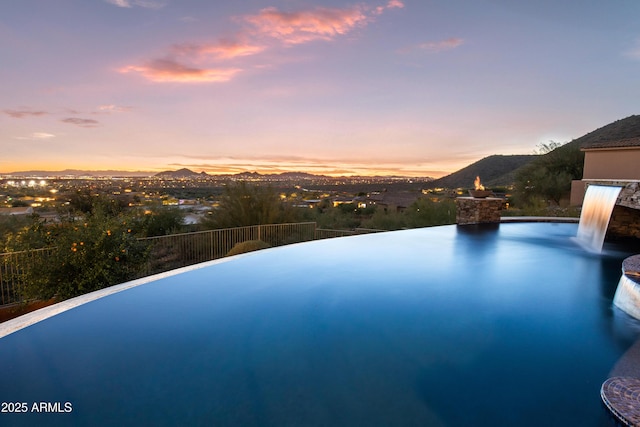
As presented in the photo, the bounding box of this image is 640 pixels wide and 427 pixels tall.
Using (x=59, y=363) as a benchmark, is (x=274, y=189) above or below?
above

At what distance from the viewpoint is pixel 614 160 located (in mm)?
16375

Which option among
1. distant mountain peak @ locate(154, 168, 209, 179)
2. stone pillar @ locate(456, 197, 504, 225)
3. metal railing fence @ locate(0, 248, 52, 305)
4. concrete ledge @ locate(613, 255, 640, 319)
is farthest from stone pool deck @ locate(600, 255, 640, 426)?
distant mountain peak @ locate(154, 168, 209, 179)

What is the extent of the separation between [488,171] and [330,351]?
175 ft

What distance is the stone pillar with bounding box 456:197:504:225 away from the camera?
38.5 ft

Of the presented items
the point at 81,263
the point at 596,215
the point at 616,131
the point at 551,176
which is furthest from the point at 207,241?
the point at 616,131

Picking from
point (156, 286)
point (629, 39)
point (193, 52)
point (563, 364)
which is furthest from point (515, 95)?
point (156, 286)

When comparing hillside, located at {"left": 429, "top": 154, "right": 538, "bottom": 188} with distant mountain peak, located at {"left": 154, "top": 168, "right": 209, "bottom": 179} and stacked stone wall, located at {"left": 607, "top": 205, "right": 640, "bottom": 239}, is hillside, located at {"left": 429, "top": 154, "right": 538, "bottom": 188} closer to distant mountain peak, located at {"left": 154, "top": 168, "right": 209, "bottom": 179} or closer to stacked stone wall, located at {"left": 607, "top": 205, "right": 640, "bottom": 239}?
distant mountain peak, located at {"left": 154, "top": 168, "right": 209, "bottom": 179}

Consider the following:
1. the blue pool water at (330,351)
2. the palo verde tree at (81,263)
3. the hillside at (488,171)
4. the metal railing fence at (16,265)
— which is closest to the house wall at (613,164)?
the blue pool water at (330,351)

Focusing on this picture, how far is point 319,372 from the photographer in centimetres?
284

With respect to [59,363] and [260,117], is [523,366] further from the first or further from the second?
[260,117]

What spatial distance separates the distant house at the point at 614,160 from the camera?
15.3 metres

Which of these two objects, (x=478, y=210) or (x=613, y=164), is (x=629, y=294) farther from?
(x=613, y=164)

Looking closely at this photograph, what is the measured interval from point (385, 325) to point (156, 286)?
3.59 meters

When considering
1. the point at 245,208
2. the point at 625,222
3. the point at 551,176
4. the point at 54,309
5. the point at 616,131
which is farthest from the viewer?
the point at 616,131
